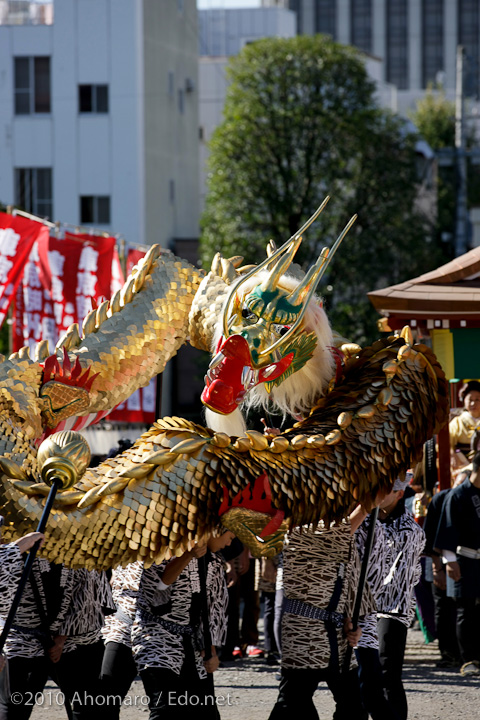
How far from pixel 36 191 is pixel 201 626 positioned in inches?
773

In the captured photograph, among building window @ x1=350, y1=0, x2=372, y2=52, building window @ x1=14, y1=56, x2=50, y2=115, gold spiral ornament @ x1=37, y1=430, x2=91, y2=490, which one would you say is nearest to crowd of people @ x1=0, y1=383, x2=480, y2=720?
gold spiral ornament @ x1=37, y1=430, x2=91, y2=490

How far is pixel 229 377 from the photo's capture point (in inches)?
135

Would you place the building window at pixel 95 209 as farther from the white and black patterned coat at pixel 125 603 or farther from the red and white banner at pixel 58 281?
the white and black patterned coat at pixel 125 603

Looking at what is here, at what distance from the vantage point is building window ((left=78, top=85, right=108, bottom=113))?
22125 mm

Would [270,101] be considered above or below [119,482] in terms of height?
above

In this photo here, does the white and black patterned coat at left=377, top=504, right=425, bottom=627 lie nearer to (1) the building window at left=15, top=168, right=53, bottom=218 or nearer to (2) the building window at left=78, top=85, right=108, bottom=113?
(2) the building window at left=78, top=85, right=108, bottom=113

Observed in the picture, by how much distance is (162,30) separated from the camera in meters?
23.0

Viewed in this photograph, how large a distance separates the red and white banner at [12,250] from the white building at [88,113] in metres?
13.1

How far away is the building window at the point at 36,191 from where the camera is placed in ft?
74.1

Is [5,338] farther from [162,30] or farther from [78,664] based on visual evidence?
[78,664]

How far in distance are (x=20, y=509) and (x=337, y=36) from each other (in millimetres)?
63302

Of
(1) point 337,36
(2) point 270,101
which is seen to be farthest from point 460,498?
(1) point 337,36

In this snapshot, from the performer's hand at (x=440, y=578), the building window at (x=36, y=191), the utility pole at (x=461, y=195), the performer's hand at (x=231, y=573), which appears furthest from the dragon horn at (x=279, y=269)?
the building window at (x=36, y=191)

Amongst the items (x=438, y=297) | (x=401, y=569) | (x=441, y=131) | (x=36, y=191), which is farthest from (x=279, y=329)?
(x=441, y=131)
